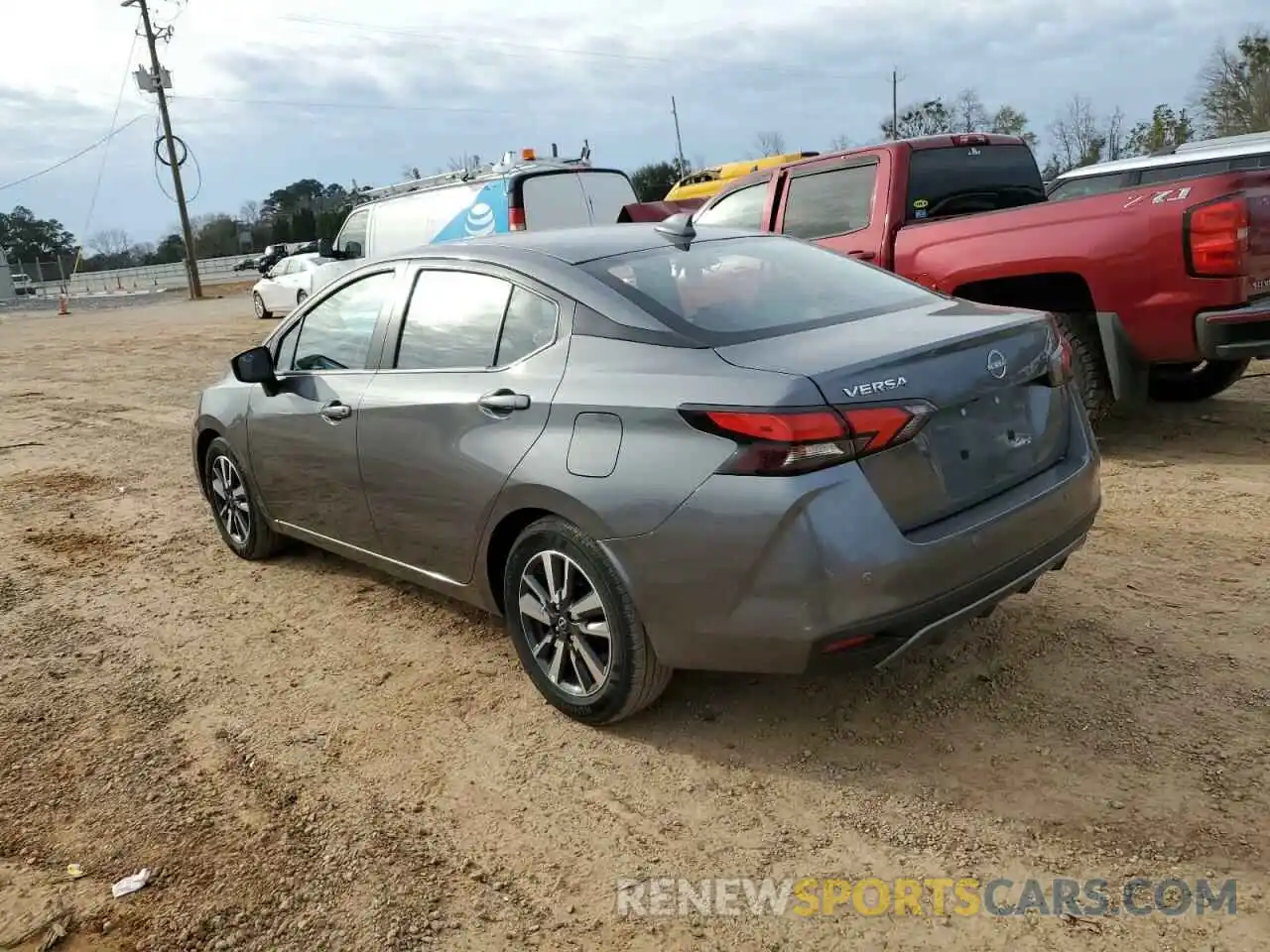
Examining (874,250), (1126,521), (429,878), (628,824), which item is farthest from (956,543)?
(874,250)

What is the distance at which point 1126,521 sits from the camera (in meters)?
4.98

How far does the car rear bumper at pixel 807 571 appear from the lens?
271cm

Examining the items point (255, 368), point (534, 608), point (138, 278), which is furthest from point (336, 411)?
point (138, 278)

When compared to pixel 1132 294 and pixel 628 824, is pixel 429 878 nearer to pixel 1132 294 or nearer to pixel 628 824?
pixel 628 824

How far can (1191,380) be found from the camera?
7.23 meters

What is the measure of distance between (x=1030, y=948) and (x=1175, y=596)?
2252 millimetres

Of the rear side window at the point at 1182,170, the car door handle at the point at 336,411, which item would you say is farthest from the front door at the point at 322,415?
the rear side window at the point at 1182,170

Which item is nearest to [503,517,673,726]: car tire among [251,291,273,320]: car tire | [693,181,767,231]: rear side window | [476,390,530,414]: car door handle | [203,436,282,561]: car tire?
[476,390,530,414]: car door handle

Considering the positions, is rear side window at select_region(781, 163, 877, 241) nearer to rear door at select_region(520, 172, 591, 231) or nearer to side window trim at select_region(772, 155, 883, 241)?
side window trim at select_region(772, 155, 883, 241)

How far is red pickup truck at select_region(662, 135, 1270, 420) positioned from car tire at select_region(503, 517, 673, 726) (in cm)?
386

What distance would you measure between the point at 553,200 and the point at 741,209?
16.5ft

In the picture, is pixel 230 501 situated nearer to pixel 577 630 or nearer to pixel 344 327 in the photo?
pixel 344 327

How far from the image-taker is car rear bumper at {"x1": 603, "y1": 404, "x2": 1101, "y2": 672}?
8.89 feet

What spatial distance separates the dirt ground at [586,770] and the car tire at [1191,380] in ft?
7.47
